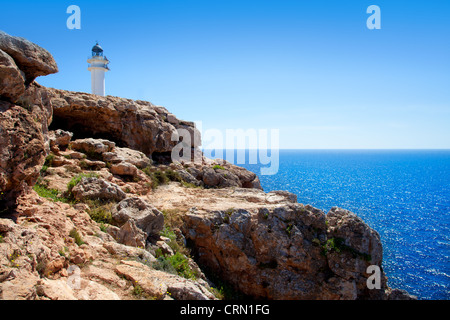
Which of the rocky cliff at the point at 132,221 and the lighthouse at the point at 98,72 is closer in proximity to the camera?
the rocky cliff at the point at 132,221

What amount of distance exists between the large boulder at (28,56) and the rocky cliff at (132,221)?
28 mm

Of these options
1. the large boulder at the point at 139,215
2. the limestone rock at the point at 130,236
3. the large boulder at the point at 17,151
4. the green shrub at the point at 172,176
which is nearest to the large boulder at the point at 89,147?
the green shrub at the point at 172,176

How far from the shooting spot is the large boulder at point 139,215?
10039 mm

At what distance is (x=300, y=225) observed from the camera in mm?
12766

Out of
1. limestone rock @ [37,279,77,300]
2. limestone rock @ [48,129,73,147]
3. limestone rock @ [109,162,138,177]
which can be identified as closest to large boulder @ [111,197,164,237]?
limestone rock @ [37,279,77,300]

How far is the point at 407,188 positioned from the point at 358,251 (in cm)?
7573

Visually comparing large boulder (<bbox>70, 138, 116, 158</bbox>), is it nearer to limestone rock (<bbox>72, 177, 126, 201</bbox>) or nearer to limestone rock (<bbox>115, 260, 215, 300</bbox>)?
limestone rock (<bbox>72, 177, 126, 201</bbox>)

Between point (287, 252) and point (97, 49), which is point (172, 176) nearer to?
point (287, 252)

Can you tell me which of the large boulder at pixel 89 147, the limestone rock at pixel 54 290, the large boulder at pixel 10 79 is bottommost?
the limestone rock at pixel 54 290

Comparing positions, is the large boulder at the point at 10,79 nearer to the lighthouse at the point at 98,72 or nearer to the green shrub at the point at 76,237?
the green shrub at the point at 76,237

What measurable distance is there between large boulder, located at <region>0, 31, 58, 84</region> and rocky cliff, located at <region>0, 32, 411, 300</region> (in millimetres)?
28

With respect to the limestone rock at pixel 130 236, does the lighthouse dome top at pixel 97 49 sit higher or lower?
higher
